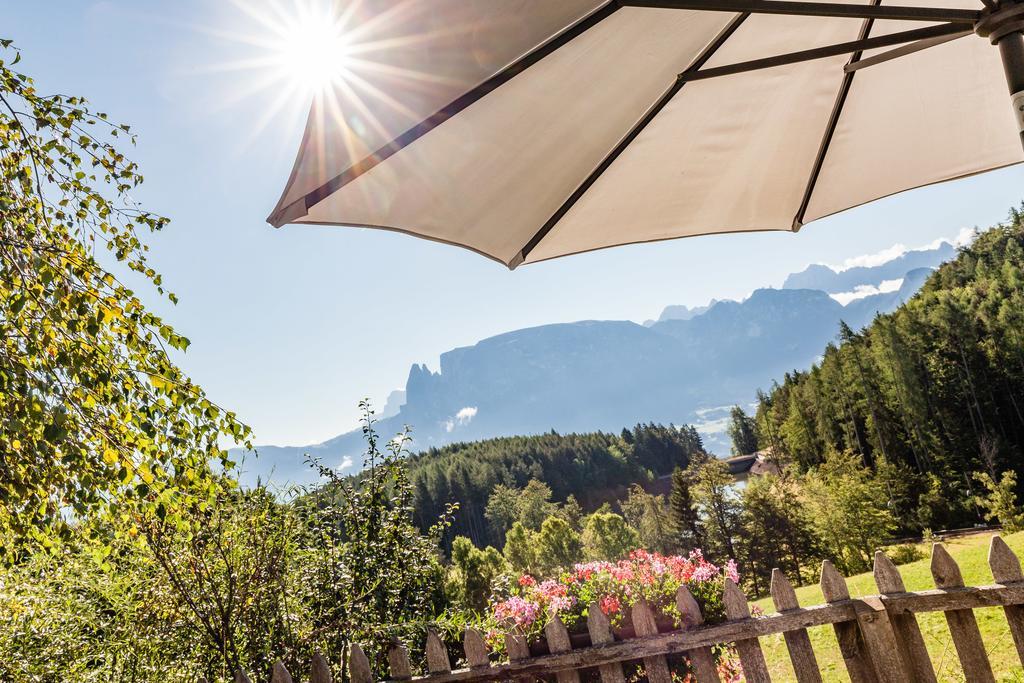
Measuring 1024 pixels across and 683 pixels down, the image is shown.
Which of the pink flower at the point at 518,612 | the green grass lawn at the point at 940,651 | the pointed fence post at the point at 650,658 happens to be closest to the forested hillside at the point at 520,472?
the green grass lawn at the point at 940,651

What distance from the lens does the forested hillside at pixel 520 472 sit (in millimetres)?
68000

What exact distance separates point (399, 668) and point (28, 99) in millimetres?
2901

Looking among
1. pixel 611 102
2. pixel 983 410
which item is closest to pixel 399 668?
pixel 611 102

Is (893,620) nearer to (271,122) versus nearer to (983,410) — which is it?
(271,122)

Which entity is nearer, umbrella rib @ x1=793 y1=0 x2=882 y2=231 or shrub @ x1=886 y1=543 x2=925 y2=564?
umbrella rib @ x1=793 y1=0 x2=882 y2=231

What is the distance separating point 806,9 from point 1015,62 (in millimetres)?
433

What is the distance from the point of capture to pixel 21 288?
2.34m

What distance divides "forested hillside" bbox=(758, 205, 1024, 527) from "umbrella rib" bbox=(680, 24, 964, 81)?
4162 cm

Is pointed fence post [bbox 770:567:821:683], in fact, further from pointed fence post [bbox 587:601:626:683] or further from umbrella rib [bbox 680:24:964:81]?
umbrella rib [bbox 680:24:964:81]

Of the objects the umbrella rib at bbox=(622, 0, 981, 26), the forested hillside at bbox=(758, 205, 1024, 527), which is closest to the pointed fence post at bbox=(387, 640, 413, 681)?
the umbrella rib at bbox=(622, 0, 981, 26)

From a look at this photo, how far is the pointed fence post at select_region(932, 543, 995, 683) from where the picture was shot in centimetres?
208

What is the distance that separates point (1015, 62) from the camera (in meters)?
1.24

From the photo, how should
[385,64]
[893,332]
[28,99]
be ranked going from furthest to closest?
1. [893,332]
2. [28,99]
3. [385,64]

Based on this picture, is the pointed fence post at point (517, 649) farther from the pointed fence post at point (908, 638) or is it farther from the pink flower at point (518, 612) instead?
the pink flower at point (518, 612)
